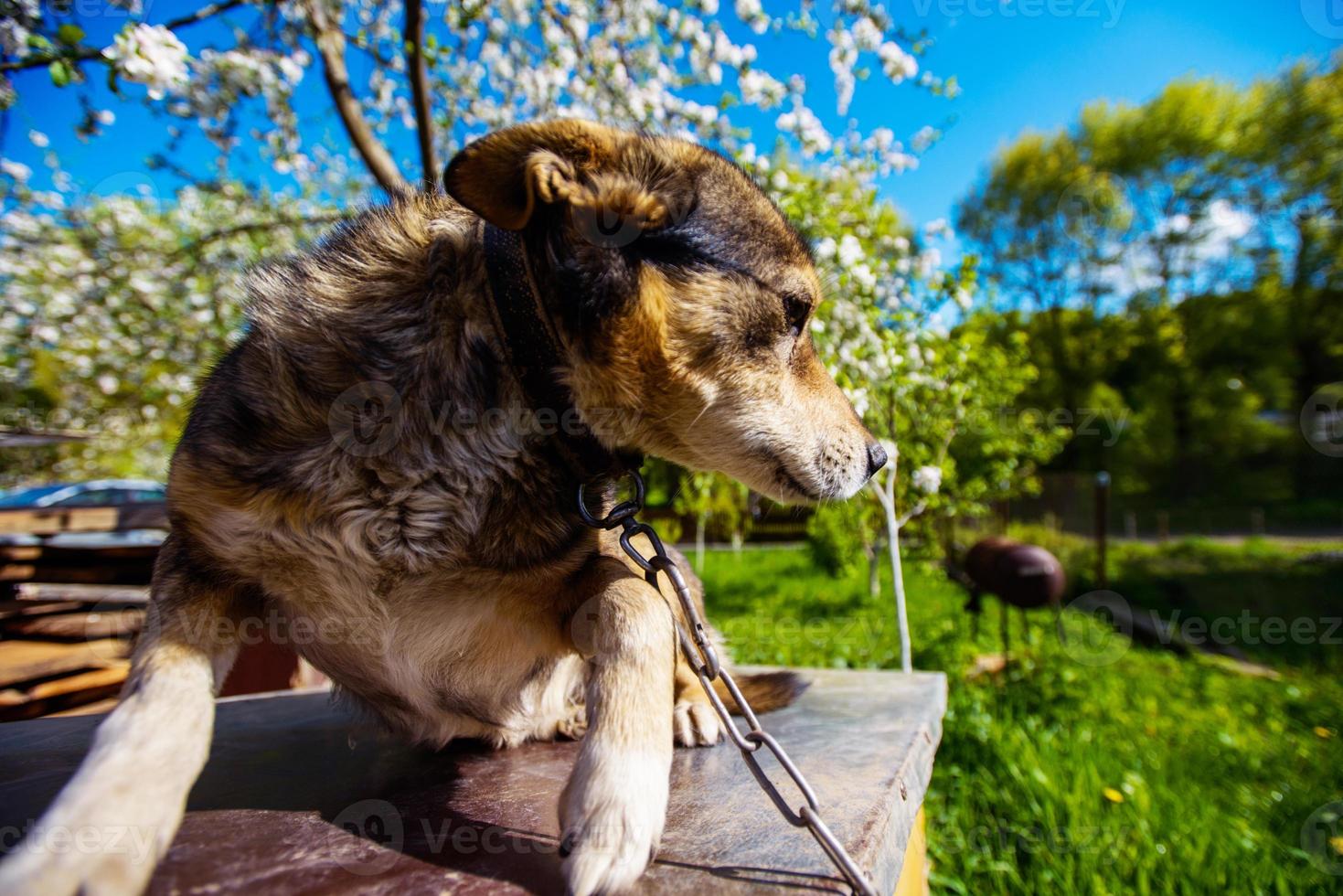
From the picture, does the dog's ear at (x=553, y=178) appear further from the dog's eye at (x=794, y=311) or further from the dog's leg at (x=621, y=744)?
the dog's leg at (x=621, y=744)

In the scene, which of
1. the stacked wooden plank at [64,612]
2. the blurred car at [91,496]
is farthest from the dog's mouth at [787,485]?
the blurred car at [91,496]

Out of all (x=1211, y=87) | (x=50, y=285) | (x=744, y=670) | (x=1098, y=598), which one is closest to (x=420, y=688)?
(x=744, y=670)

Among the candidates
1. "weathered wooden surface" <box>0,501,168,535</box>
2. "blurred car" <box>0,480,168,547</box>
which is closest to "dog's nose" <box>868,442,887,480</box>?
"weathered wooden surface" <box>0,501,168,535</box>

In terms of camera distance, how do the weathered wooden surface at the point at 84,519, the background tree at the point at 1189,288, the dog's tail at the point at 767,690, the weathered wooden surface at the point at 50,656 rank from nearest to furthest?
the dog's tail at the point at 767,690, the weathered wooden surface at the point at 50,656, the weathered wooden surface at the point at 84,519, the background tree at the point at 1189,288

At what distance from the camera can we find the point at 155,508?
5.51 metres

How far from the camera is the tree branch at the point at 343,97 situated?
5.06m

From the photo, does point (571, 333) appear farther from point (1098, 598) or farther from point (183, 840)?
point (1098, 598)

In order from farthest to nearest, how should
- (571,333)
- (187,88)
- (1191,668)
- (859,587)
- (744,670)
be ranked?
(859,587) → (1191,668) → (187,88) → (744,670) → (571,333)

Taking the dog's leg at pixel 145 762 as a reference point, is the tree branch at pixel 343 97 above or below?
above

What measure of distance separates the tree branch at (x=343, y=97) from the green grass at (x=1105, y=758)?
16.2ft

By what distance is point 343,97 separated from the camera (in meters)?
5.20

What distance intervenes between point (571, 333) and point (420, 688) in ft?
3.11

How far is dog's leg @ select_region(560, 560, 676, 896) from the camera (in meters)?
1.25

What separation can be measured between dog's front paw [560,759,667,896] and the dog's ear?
115 centimetres
